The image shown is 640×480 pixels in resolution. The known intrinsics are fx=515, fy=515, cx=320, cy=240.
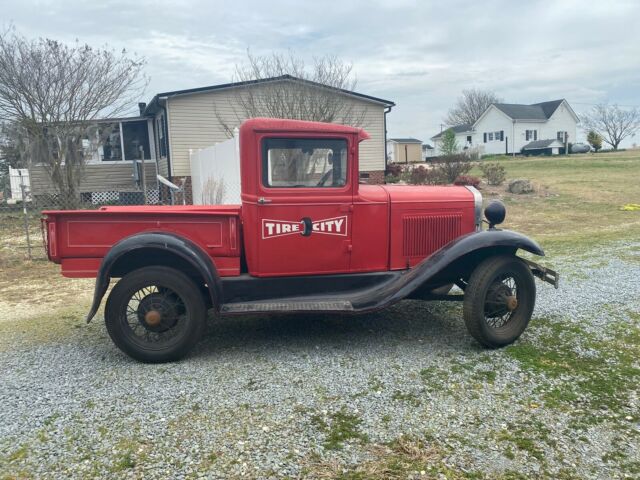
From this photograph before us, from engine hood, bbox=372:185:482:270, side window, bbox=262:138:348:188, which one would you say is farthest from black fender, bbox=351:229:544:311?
side window, bbox=262:138:348:188

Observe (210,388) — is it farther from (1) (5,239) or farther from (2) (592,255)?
(1) (5,239)

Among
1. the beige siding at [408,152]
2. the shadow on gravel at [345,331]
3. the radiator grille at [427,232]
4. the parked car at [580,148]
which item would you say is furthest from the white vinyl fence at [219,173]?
the parked car at [580,148]

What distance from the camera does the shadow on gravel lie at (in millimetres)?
4656

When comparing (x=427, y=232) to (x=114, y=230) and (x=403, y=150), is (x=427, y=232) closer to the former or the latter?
(x=114, y=230)

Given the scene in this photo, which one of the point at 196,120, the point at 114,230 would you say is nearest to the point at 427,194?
the point at 114,230

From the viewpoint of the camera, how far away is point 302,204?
4.52 meters

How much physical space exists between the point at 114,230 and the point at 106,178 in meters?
16.2

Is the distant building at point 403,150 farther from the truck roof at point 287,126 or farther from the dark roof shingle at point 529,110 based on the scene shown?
the truck roof at point 287,126

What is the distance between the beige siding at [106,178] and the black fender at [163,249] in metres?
15.8

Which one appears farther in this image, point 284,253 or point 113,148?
point 113,148

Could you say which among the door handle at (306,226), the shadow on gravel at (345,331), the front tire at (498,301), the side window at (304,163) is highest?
the side window at (304,163)

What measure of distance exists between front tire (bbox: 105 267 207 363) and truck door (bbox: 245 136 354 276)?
2.16 feet

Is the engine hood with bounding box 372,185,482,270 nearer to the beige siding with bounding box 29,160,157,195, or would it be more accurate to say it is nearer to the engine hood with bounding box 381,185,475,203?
the engine hood with bounding box 381,185,475,203

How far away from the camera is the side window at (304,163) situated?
177 inches
